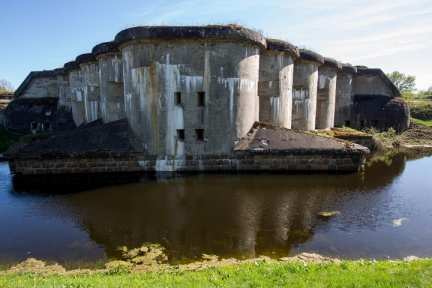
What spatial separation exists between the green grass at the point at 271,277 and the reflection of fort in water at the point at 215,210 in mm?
1124

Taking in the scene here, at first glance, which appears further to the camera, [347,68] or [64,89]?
[64,89]

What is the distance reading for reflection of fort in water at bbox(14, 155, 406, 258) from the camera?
20.4ft

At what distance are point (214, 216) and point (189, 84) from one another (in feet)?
18.9

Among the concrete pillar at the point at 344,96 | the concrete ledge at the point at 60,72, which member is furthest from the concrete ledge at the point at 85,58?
the concrete pillar at the point at 344,96

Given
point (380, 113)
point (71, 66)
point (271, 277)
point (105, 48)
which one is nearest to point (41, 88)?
point (71, 66)

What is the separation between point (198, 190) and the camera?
9680 mm

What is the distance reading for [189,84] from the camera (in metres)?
11.5

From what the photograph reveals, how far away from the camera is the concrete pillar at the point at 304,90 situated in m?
16.2

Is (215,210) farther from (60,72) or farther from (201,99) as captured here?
(60,72)

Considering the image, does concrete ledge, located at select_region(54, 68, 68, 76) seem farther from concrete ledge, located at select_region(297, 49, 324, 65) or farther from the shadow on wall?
the shadow on wall

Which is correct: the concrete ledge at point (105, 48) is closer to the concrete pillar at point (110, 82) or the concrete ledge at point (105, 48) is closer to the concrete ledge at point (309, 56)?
the concrete pillar at point (110, 82)

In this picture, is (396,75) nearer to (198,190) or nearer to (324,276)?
(198,190)

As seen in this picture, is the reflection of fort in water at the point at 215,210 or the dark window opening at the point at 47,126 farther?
the dark window opening at the point at 47,126

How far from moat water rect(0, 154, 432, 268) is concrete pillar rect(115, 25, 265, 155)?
1579 millimetres
